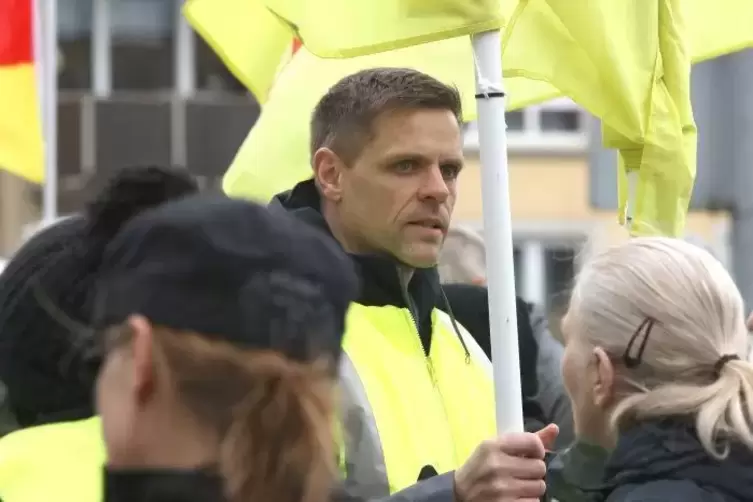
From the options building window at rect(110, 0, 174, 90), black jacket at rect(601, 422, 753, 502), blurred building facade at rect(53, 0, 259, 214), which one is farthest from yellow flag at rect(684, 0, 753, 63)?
building window at rect(110, 0, 174, 90)

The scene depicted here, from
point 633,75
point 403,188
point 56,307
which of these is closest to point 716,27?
point 633,75

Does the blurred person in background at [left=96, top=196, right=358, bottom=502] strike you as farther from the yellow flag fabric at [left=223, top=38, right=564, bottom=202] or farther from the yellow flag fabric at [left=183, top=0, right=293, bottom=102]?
the yellow flag fabric at [left=183, top=0, right=293, bottom=102]

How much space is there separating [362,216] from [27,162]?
123 inches

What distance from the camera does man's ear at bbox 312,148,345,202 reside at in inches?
104

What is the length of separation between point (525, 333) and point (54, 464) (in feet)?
6.30

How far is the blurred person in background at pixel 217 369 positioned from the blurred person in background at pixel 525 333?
193cm

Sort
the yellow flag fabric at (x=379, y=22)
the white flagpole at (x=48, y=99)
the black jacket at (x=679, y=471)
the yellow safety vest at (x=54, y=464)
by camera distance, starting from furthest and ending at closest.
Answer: the white flagpole at (x=48, y=99)
the yellow flag fabric at (x=379, y=22)
the black jacket at (x=679, y=471)
the yellow safety vest at (x=54, y=464)

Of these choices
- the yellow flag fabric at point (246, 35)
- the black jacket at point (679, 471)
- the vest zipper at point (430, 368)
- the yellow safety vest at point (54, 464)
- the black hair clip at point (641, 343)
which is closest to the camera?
the yellow safety vest at point (54, 464)

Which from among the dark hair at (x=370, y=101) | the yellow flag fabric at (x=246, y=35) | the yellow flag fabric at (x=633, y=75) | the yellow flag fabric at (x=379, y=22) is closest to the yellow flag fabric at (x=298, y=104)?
the yellow flag fabric at (x=246, y=35)

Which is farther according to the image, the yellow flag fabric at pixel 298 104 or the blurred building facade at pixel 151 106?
the blurred building facade at pixel 151 106

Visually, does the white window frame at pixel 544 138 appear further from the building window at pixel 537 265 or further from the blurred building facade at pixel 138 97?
the blurred building facade at pixel 138 97

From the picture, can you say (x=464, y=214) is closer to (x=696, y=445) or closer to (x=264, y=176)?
(x=264, y=176)

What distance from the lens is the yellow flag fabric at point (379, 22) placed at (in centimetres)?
236

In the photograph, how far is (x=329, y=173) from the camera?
2.65 m
